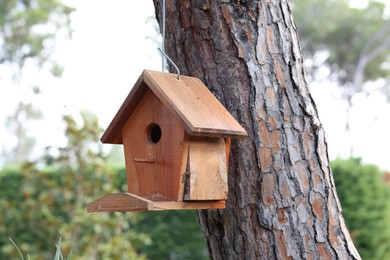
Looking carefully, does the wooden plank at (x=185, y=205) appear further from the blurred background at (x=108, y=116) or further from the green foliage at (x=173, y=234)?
the green foliage at (x=173, y=234)

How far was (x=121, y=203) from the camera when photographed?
1856 millimetres

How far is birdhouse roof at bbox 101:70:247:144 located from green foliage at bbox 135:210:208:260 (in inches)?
196

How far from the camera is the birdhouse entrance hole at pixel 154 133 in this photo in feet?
6.64

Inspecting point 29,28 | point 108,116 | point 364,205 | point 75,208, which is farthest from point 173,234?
point 29,28

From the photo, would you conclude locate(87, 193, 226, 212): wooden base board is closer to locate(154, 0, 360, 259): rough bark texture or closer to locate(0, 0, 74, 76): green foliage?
locate(154, 0, 360, 259): rough bark texture

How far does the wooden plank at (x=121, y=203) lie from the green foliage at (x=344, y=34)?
2133 cm

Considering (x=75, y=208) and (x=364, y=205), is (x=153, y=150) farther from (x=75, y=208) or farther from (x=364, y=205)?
(x=364, y=205)

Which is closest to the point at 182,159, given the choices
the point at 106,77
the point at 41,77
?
the point at 106,77

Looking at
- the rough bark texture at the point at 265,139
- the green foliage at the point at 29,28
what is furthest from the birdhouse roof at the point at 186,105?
the green foliage at the point at 29,28

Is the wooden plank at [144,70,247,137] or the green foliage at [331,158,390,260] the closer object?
the wooden plank at [144,70,247,137]

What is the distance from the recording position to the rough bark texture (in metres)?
2.08

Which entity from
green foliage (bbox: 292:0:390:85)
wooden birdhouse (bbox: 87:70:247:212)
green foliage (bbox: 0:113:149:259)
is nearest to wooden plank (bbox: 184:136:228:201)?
wooden birdhouse (bbox: 87:70:247:212)

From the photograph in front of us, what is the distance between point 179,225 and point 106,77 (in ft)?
22.0

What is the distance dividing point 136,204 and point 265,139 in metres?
0.53
